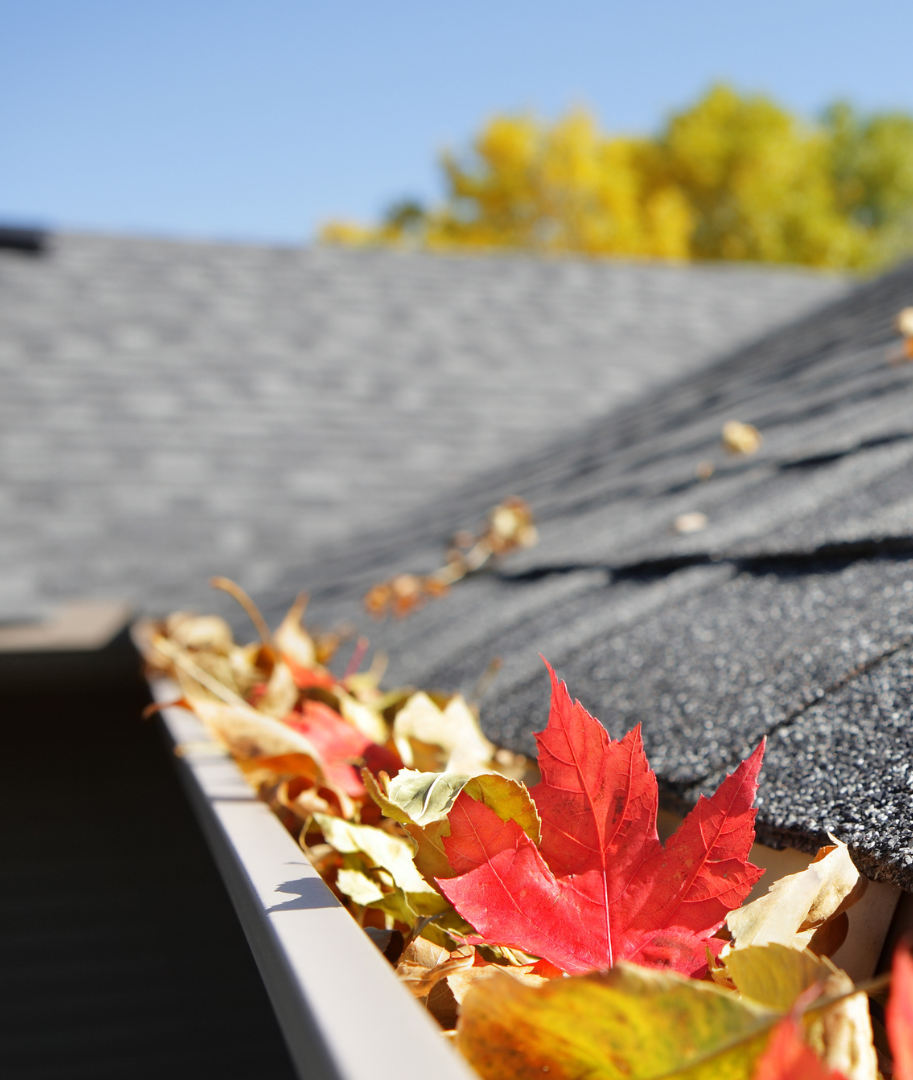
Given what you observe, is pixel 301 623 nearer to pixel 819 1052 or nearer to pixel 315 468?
pixel 819 1052

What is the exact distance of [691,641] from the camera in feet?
3.05

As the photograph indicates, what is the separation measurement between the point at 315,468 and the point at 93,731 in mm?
1983

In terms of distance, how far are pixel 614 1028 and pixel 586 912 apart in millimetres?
147

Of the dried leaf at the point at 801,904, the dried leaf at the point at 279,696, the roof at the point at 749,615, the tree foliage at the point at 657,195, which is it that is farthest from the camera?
the tree foliage at the point at 657,195

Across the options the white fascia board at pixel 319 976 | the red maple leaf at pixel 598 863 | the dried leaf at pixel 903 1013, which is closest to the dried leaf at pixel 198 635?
the white fascia board at pixel 319 976

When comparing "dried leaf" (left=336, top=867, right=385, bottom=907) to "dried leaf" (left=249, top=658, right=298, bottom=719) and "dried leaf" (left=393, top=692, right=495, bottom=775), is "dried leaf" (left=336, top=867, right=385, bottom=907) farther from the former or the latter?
"dried leaf" (left=249, top=658, right=298, bottom=719)

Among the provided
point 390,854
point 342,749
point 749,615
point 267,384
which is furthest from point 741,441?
point 267,384

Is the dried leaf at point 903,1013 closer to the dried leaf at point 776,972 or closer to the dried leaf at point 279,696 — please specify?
the dried leaf at point 776,972

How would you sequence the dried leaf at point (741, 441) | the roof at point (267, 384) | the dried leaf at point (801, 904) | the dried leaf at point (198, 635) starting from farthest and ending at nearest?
the roof at point (267, 384)
the dried leaf at point (741, 441)
the dried leaf at point (198, 635)
the dried leaf at point (801, 904)

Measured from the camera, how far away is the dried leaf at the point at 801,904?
0.47 metres

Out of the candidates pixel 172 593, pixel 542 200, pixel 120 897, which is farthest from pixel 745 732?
pixel 542 200

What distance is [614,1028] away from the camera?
346mm

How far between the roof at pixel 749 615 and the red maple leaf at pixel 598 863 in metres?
0.08

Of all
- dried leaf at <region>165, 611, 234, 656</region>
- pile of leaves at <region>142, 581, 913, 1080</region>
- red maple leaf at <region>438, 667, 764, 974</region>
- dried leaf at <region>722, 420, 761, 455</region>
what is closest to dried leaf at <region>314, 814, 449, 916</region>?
pile of leaves at <region>142, 581, 913, 1080</region>
